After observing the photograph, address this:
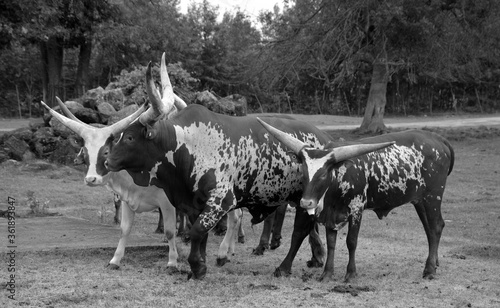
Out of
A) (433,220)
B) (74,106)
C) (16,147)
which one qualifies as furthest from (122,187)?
(16,147)

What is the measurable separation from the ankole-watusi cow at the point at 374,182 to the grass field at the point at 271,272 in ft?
1.63

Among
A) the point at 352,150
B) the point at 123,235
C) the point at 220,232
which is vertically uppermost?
the point at 352,150

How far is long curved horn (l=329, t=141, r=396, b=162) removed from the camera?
7.95 m

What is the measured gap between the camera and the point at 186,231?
10359 millimetres

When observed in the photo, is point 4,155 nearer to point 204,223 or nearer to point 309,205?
point 204,223

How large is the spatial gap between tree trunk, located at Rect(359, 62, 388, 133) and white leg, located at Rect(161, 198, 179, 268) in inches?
741

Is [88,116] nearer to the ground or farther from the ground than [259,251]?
farther from the ground

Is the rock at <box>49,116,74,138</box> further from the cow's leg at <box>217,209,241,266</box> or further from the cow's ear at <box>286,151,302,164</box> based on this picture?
the cow's ear at <box>286,151,302,164</box>

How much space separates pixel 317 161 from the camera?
7.89 m

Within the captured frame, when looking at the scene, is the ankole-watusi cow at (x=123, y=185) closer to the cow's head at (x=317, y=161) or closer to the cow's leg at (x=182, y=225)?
the cow's leg at (x=182, y=225)

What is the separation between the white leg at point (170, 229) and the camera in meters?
8.48

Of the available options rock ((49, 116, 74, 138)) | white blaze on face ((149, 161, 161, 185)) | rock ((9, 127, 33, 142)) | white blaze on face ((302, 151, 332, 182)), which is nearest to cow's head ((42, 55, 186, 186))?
white blaze on face ((149, 161, 161, 185))

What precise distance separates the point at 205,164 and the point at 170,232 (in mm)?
1056

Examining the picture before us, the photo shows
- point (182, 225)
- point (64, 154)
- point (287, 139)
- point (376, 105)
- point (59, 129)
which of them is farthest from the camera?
point (376, 105)
